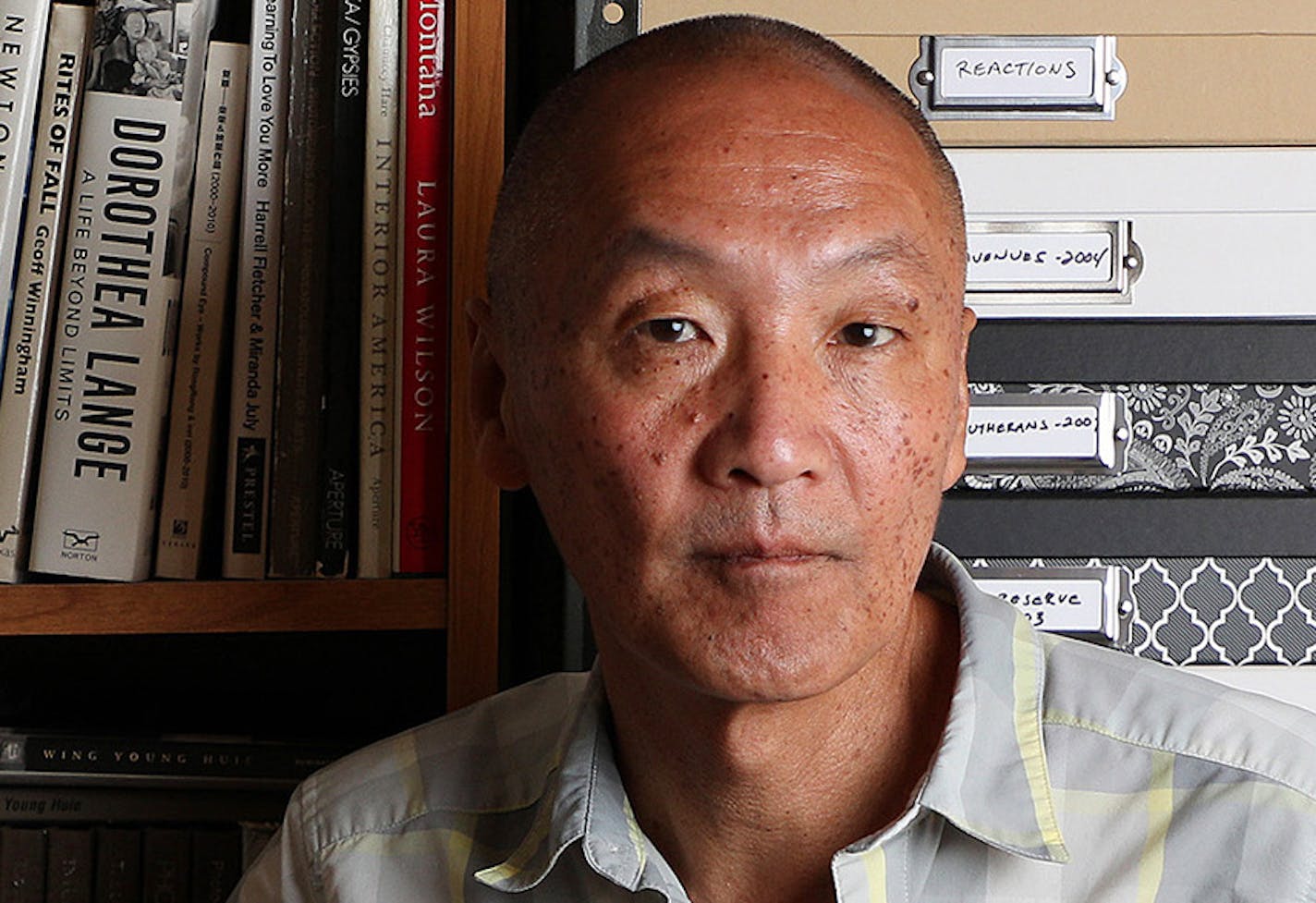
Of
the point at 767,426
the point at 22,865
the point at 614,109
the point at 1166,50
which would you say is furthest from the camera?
the point at 22,865

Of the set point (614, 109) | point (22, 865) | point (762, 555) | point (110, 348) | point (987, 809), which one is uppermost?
point (614, 109)

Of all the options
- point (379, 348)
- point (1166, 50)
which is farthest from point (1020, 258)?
point (379, 348)

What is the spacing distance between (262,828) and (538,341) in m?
0.44

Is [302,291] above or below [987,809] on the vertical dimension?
above

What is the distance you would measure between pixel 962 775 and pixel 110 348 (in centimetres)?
59

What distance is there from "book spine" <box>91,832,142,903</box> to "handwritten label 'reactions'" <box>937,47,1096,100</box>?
0.72m

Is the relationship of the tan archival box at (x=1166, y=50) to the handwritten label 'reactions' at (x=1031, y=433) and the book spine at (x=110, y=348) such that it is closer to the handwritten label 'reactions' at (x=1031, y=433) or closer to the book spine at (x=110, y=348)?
the handwritten label 'reactions' at (x=1031, y=433)

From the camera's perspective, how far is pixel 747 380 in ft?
2.52

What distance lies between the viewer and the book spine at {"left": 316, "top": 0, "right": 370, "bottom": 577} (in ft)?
3.36

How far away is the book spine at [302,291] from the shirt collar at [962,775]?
9.0 inches

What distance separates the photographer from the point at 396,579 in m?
1.01

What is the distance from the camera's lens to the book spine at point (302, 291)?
103 centimetres

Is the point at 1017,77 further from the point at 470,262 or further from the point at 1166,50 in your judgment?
the point at 470,262

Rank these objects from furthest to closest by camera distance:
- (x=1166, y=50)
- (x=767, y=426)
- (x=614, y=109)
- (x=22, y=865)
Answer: (x=22, y=865) → (x=1166, y=50) → (x=614, y=109) → (x=767, y=426)
